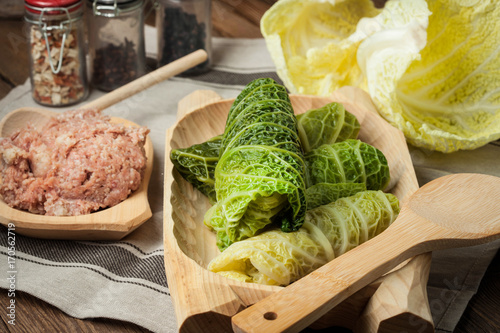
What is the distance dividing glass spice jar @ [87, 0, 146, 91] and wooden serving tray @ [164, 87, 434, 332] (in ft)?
3.66

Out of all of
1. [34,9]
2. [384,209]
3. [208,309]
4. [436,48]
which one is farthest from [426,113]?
[34,9]

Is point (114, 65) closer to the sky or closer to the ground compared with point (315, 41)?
closer to the ground

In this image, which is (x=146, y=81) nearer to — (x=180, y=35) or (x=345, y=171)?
(x=180, y=35)

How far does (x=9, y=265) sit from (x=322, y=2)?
2.03 metres

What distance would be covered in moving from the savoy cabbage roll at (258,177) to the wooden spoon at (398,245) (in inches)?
11.1

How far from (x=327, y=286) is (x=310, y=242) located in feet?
→ 0.95

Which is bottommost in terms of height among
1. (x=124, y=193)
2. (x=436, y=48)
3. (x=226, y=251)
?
(x=124, y=193)

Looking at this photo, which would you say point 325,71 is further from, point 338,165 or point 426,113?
point 338,165

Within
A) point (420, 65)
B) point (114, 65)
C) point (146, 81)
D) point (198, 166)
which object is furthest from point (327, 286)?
point (114, 65)

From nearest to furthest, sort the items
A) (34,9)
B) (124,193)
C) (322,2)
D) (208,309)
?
(208,309), (124,193), (34,9), (322,2)

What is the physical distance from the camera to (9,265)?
2.00 m

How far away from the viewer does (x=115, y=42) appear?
3.03 m

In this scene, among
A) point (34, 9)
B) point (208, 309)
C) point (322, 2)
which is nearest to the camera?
point (208, 309)

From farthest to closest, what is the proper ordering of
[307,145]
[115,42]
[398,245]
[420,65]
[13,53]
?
[13,53] → [115,42] → [420,65] → [307,145] → [398,245]
